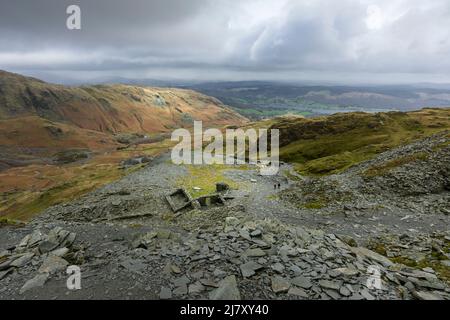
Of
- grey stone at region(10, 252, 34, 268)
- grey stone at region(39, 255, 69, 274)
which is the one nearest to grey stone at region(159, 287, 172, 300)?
grey stone at region(39, 255, 69, 274)

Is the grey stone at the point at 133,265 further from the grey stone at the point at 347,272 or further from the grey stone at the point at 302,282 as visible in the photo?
the grey stone at the point at 347,272

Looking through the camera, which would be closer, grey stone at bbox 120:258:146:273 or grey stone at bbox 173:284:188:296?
grey stone at bbox 173:284:188:296

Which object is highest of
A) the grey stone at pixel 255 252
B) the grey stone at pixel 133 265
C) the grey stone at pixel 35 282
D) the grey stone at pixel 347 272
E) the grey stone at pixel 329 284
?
the grey stone at pixel 255 252

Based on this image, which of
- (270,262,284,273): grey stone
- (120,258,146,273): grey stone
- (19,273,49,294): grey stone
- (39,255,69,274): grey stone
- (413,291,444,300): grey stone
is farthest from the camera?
(39,255,69,274): grey stone

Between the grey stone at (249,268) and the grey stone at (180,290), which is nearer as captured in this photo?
the grey stone at (180,290)

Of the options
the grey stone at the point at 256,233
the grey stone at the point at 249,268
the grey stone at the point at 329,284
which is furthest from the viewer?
the grey stone at the point at 256,233

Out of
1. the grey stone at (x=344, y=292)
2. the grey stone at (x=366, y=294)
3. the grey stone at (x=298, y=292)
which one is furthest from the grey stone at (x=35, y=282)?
the grey stone at (x=366, y=294)

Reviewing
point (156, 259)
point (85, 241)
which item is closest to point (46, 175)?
point (85, 241)

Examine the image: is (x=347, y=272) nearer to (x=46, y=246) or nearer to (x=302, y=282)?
(x=302, y=282)

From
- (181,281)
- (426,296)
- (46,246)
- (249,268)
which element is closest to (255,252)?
(249,268)

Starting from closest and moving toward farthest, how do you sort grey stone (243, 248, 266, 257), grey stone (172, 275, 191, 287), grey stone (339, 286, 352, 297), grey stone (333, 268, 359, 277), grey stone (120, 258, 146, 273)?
A: grey stone (339, 286, 352, 297), grey stone (172, 275, 191, 287), grey stone (333, 268, 359, 277), grey stone (120, 258, 146, 273), grey stone (243, 248, 266, 257)

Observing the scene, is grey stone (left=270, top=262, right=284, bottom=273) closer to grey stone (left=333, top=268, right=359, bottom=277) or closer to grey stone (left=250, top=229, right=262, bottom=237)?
grey stone (left=333, top=268, right=359, bottom=277)
